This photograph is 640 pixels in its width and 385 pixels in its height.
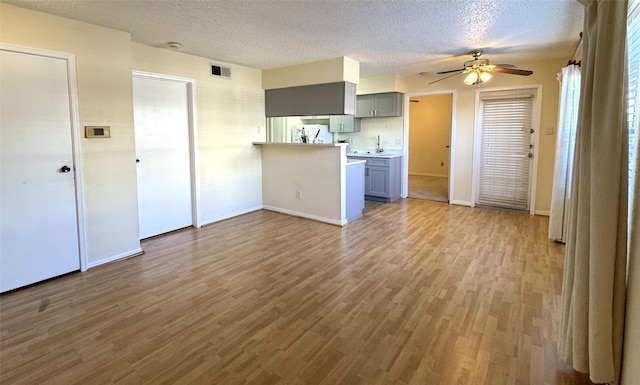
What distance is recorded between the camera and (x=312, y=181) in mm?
5363

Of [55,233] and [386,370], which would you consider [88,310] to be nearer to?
[55,233]

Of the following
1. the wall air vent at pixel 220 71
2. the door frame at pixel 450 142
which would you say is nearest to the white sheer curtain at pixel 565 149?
the door frame at pixel 450 142

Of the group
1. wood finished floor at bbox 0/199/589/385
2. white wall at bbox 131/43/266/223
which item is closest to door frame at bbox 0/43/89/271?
wood finished floor at bbox 0/199/589/385

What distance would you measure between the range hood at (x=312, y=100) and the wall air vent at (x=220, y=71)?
2.62 feet

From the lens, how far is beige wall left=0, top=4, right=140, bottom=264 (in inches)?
128

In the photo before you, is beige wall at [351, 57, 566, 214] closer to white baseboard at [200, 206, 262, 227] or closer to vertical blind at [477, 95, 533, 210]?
vertical blind at [477, 95, 533, 210]

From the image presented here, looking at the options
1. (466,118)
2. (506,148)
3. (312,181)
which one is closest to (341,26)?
(312,181)

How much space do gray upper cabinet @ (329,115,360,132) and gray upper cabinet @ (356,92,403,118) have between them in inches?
8.1

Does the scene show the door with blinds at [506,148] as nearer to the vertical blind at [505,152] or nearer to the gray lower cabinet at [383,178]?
the vertical blind at [505,152]

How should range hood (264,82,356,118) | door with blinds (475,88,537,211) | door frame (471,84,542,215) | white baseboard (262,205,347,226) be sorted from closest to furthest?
range hood (264,82,356,118) < white baseboard (262,205,347,226) < door frame (471,84,542,215) < door with blinds (475,88,537,211)

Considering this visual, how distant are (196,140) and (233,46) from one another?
1.41 m

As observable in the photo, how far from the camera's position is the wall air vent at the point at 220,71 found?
499 centimetres

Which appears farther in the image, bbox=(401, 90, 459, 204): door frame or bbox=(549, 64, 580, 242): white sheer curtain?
bbox=(401, 90, 459, 204): door frame

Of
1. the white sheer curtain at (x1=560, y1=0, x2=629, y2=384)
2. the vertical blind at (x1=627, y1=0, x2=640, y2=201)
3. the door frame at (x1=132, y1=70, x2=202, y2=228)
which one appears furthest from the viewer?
the door frame at (x1=132, y1=70, x2=202, y2=228)
